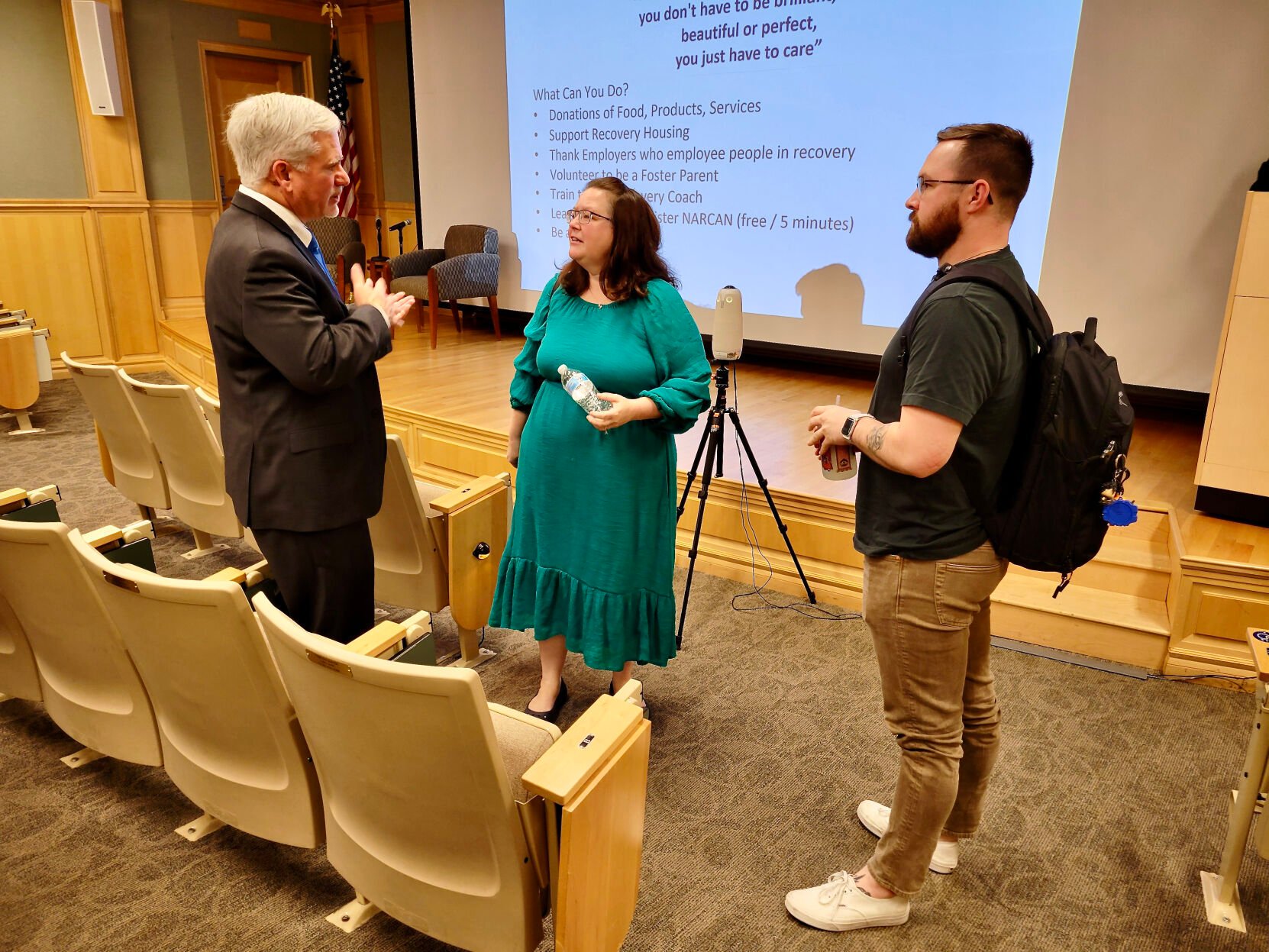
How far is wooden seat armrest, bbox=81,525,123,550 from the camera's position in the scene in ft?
6.62

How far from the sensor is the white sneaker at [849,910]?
164 centimetres

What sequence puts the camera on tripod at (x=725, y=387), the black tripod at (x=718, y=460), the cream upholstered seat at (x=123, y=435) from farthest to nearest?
the cream upholstered seat at (x=123, y=435)
the camera on tripod at (x=725, y=387)
the black tripod at (x=718, y=460)

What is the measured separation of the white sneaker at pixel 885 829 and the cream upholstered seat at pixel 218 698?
119cm

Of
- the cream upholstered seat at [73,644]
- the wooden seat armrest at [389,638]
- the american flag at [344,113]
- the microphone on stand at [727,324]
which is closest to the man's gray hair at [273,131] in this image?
the cream upholstered seat at [73,644]

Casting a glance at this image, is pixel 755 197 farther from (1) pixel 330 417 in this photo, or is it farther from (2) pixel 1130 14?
(1) pixel 330 417

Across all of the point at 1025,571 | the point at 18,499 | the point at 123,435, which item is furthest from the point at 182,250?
the point at 1025,571

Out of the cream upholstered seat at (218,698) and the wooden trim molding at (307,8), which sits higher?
the wooden trim molding at (307,8)

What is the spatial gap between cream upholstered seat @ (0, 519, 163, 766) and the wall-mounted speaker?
6670mm

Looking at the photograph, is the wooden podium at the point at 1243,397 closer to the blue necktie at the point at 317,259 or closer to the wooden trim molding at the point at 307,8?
the blue necktie at the point at 317,259

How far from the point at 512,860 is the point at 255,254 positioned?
115 cm

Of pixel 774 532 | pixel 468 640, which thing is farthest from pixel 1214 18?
pixel 468 640

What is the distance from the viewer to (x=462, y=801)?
1187 mm

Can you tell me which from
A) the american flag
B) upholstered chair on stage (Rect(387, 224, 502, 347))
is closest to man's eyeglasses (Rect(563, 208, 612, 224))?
upholstered chair on stage (Rect(387, 224, 502, 347))

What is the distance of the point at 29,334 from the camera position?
501 centimetres
